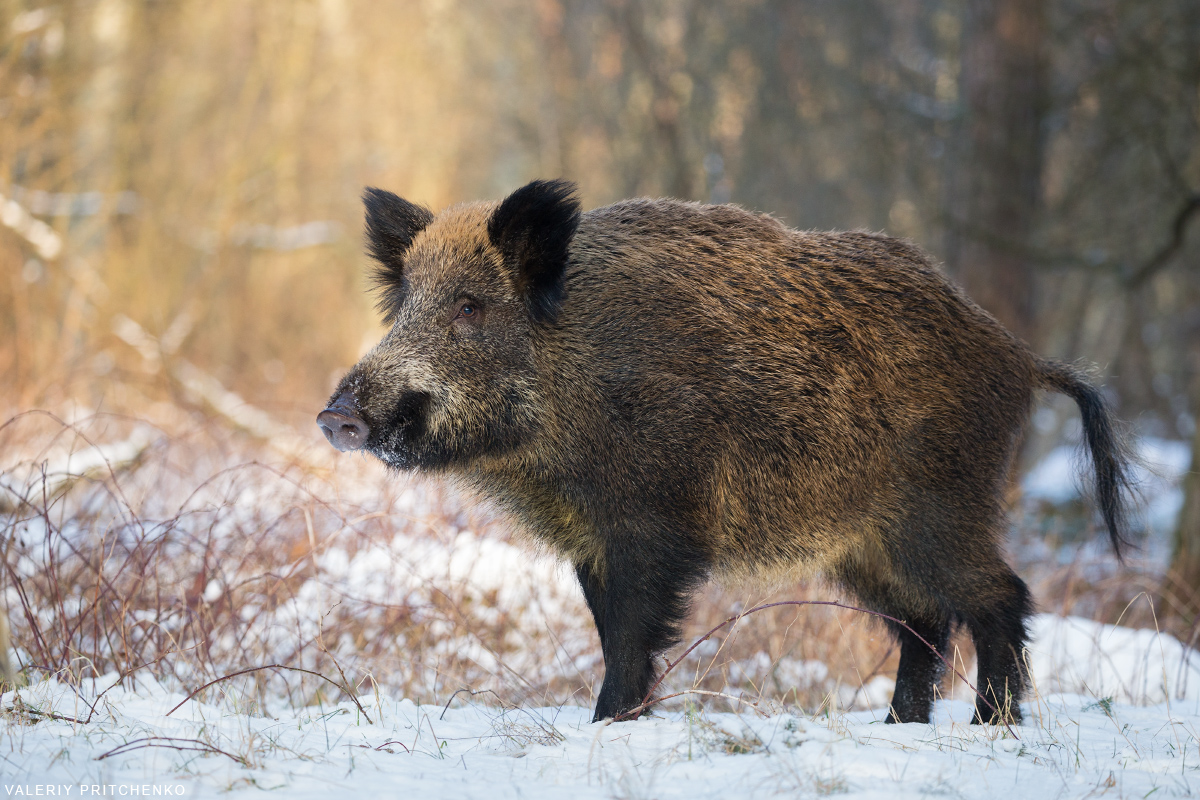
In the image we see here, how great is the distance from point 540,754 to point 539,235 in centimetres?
185

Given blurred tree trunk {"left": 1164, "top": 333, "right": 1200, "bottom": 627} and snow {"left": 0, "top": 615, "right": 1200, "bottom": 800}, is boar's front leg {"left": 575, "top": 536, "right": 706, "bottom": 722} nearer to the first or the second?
snow {"left": 0, "top": 615, "right": 1200, "bottom": 800}

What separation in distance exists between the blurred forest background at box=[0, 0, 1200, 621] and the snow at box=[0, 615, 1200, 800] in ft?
12.2

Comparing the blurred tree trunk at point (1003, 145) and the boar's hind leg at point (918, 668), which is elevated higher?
the blurred tree trunk at point (1003, 145)

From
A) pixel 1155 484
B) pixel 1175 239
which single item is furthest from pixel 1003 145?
pixel 1155 484

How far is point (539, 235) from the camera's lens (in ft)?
11.6

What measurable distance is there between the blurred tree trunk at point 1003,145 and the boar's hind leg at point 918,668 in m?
6.29

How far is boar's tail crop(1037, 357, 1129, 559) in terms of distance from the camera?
3.88 m

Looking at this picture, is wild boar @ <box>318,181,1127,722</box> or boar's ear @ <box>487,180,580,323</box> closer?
wild boar @ <box>318,181,1127,722</box>

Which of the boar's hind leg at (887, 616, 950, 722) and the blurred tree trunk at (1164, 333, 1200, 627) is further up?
the blurred tree trunk at (1164, 333, 1200, 627)

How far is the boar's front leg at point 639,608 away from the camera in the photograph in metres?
3.30

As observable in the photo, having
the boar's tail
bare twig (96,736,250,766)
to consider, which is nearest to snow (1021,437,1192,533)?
the boar's tail

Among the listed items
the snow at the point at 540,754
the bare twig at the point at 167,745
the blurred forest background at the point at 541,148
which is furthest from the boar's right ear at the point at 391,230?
the blurred forest background at the point at 541,148

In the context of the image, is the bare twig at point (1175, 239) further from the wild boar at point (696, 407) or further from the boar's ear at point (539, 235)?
the boar's ear at point (539, 235)

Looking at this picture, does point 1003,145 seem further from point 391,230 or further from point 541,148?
point 541,148
